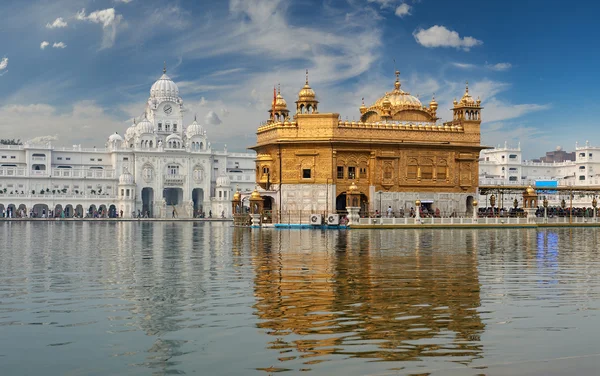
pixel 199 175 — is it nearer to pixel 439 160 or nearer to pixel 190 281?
pixel 439 160

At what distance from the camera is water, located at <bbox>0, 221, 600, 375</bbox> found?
8297 millimetres

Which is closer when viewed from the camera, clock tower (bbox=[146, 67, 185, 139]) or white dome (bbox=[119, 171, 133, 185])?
white dome (bbox=[119, 171, 133, 185])

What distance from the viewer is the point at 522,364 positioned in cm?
809

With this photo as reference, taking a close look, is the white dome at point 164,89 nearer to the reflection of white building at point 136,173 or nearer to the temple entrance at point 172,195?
the reflection of white building at point 136,173

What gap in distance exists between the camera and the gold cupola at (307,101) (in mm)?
53531

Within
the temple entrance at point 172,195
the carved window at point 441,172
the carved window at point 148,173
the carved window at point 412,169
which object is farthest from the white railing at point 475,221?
the temple entrance at point 172,195

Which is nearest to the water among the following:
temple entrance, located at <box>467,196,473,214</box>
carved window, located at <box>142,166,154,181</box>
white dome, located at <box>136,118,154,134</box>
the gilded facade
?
the gilded facade

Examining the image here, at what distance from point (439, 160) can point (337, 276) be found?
40.3m

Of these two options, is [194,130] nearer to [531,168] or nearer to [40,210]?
[40,210]

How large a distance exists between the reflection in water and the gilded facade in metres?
30.3

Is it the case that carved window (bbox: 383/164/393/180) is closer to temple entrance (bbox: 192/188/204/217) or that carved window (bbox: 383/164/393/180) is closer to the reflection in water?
the reflection in water

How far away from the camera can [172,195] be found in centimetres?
10812

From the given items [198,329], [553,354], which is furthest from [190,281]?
[553,354]

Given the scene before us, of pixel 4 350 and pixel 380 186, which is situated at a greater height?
pixel 380 186
